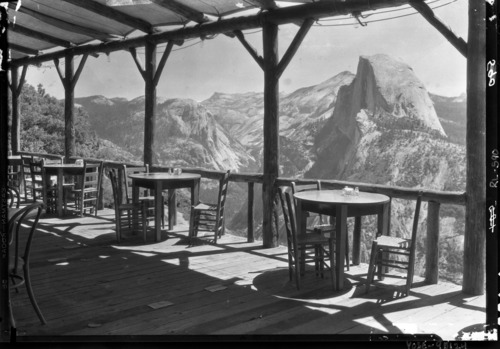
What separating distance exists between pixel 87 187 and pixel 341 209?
5.50 metres

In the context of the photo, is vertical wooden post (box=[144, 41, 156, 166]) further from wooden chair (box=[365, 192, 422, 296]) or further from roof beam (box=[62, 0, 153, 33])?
wooden chair (box=[365, 192, 422, 296])

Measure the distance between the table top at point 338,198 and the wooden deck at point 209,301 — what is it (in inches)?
31.4

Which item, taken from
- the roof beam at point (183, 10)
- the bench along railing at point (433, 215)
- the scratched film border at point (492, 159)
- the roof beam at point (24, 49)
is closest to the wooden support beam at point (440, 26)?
the scratched film border at point (492, 159)

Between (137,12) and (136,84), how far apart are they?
48932mm

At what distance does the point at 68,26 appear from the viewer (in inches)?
331

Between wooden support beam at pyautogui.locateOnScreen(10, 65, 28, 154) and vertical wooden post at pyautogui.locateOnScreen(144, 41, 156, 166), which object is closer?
vertical wooden post at pyautogui.locateOnScreen(144, 41, 156, 166)

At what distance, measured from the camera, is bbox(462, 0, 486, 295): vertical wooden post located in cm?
404

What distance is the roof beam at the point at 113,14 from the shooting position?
23.4 feet

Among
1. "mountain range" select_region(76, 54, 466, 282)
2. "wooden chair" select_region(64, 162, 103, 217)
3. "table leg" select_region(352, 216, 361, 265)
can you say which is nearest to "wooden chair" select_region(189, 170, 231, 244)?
"table leg" select_region(352, 216, 361, 265)

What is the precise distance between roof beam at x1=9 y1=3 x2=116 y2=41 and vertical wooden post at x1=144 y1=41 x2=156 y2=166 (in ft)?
3.72

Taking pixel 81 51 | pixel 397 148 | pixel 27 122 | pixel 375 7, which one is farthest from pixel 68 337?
pixel 397 148

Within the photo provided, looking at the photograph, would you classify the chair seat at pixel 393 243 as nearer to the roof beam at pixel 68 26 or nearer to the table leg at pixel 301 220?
the table leg at pixel 301 220

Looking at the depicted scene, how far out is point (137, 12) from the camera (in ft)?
24.0

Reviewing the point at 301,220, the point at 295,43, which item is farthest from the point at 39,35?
the point at 301,220
